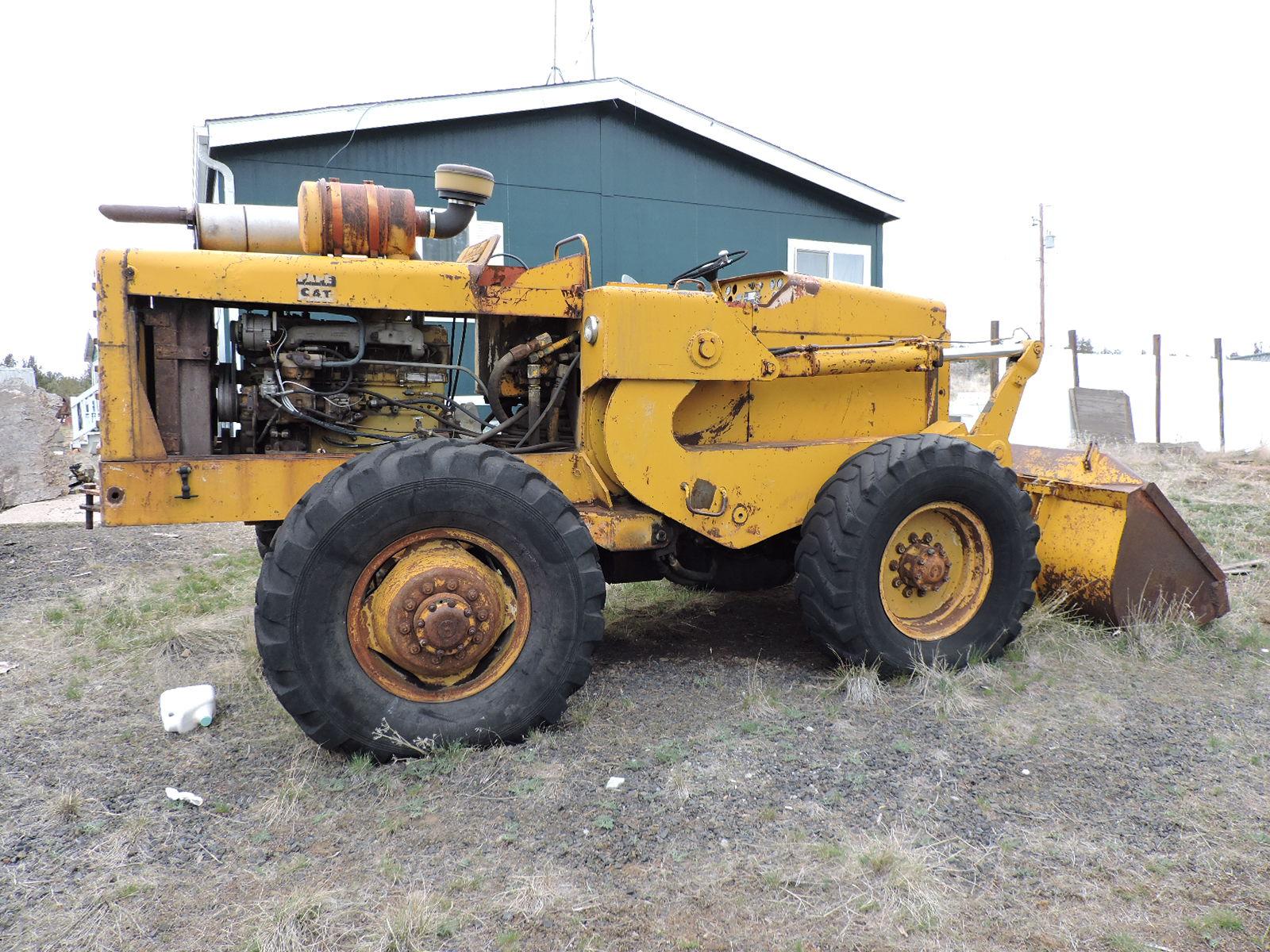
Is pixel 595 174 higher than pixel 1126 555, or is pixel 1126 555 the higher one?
pixel 595 174

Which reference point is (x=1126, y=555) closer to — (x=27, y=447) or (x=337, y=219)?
(x=337, y=219)

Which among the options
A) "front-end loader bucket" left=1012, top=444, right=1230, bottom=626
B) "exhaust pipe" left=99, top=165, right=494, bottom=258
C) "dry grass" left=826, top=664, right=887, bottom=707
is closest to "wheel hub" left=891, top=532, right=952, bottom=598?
"dry grass" left=826, top=664, right=887, bottom=707

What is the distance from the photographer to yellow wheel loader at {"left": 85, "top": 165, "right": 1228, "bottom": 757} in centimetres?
328

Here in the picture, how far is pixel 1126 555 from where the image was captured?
185 inches

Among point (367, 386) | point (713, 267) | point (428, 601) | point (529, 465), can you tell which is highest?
point (713, 267)

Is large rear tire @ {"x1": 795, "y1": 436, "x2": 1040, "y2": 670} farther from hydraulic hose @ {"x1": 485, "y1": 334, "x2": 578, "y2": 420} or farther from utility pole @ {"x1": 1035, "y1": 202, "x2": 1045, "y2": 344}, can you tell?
utility pole @ {"x1": 1035, "y1": 202, "x2": 1045, "y2": 344}

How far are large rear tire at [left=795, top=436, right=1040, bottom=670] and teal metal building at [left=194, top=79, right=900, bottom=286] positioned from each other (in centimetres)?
659

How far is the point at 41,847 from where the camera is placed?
2.72m

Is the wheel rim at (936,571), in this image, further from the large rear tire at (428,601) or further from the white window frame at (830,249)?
the white window frame at (830,249)

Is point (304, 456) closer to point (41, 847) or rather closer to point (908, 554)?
point (41, 847)

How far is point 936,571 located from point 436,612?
2315 mm

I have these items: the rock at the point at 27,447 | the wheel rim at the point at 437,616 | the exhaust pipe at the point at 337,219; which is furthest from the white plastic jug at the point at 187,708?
the rock at the point at 27,447

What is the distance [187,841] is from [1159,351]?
57.3 feet

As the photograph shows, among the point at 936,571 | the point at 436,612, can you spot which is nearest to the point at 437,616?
the point at 436,612
